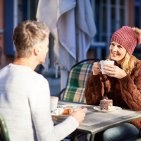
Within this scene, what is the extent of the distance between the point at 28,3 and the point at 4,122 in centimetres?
814

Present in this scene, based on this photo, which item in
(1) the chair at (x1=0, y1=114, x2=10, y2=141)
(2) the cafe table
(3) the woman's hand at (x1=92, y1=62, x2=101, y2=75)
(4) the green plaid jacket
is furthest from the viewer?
(4) the green plaid jacket

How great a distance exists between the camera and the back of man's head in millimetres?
2477

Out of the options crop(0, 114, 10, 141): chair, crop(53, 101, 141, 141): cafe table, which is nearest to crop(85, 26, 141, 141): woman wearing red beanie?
crop(53, 101, 141, 141): cafe table

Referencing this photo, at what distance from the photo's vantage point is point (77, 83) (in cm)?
501

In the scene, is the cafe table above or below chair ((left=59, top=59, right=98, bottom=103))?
above

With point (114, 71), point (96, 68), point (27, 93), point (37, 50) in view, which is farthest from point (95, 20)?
point (27, 93)

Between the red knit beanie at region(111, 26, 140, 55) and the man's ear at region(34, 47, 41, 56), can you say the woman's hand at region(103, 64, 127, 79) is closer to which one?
the red knit beanie at region(111, 26, 140, 55)

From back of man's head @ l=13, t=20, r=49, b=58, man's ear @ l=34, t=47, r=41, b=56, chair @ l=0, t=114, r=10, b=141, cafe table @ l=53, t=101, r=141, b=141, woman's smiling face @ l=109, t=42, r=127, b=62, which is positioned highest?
back of man's head @ l=13, t=20, r=49, b=58

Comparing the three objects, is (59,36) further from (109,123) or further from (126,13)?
(126,13)

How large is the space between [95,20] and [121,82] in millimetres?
8474

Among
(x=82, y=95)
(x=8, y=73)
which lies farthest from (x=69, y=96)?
(x=8, y=73)

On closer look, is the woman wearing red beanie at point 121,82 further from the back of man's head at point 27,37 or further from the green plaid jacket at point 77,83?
the green plaid jacket at point 77,83

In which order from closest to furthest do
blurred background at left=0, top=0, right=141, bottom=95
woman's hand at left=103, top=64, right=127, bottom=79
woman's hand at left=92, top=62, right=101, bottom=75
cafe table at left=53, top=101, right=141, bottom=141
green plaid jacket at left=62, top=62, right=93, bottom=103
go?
cafe table at left=53, top=101, right=141, bottom=141
woman's hand at left=103, top=64, right=127, bottom=79
woman's hand at left=92, top=62, right=101, bottom=75
green plaid jacket at left=62, top=62, right=93, bottom=103
blurred background at left=0, top=0, right=141, bottom=95

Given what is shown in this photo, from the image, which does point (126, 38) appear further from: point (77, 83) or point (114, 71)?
point (77, 83)
